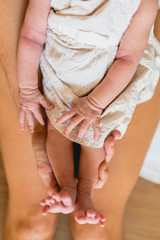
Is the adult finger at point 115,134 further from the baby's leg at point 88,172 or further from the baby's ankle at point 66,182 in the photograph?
the baby's ankle at point 66,182

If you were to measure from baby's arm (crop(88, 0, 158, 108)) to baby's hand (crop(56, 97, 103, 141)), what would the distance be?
0.7 inches

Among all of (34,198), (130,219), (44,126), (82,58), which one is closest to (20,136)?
(44,126)

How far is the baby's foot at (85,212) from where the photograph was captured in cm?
69

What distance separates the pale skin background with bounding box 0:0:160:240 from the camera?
2.81 feet

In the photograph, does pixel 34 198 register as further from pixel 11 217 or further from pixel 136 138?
pixel 136 138

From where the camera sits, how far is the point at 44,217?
0.91m

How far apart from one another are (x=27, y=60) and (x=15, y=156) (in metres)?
0.32

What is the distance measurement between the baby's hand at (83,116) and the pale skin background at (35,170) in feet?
0.53

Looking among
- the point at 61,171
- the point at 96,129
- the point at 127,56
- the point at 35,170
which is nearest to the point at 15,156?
the point at 35,170

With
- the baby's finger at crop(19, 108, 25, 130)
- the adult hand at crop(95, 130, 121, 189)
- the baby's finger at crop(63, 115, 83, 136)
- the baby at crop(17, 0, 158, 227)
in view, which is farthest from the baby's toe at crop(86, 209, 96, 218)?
the baby's finger at crop(19, 108, 25, 130)

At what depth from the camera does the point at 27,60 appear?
750 millimetres

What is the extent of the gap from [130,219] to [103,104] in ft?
2.14

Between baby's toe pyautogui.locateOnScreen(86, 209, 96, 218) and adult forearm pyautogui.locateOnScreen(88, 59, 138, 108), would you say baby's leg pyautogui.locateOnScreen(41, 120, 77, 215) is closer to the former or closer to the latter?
baby's toe pyautogui.locateOnScreen(86, 209, 96, 218)

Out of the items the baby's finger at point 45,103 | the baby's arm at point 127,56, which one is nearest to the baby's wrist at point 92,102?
the baby's arm at point 127,56
